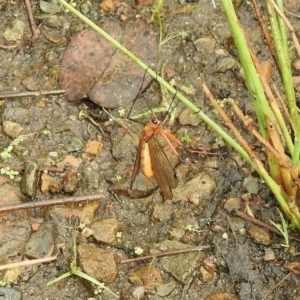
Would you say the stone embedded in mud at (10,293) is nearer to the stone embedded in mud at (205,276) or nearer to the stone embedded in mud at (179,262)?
the stone embedded in mud at (179,262)

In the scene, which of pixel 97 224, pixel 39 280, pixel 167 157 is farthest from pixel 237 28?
pixel 39 280

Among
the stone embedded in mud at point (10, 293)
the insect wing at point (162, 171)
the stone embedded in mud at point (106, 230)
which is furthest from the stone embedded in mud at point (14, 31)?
the stone embedded in mud at point (10, 293)

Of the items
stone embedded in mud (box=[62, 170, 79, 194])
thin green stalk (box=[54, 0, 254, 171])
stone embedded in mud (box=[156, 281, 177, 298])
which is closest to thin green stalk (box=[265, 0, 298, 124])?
thin green stalk (box=[54, 0, 254, 171])

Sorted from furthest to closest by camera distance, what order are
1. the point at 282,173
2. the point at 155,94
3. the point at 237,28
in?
the point at 155,94
the point at 282,173
the point at 237,28

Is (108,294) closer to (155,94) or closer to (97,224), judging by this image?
(97,224)

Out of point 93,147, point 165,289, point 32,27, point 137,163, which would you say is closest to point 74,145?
point 93,147

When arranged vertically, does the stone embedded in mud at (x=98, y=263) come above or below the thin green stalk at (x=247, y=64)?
below

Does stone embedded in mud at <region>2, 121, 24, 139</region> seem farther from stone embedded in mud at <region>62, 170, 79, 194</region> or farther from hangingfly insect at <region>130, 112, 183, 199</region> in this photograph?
hangingfly insect at <region>130, 112, 183, 199</region>
